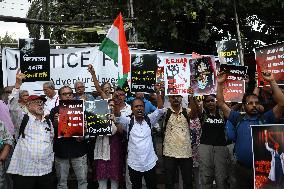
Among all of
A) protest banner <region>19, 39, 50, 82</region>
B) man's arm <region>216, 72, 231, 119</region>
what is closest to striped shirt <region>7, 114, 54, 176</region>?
protest banner <region>19, 39, 50, 82</region>

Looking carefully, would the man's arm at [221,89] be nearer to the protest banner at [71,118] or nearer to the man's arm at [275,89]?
the man's arm at [275,89]

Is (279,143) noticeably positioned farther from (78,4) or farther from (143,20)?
(78,4)

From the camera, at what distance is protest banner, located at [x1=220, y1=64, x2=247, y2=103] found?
5.66 meters

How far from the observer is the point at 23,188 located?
5668 mm

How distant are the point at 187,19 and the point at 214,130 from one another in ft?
29.2

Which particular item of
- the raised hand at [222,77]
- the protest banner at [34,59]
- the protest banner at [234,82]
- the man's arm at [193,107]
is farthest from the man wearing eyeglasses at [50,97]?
the raised hand at [222,77]

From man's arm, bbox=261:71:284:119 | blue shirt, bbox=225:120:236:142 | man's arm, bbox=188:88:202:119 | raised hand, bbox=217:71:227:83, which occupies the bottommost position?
blue shirt, bbox=225:120:236:142

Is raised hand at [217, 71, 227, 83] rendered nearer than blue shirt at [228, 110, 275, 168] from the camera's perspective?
No

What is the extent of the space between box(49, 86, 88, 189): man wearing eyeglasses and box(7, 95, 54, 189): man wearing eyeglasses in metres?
0.61

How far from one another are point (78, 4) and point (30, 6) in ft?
11.3

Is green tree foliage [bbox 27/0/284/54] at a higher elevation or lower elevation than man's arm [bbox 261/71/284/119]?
higher

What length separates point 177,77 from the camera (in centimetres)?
697

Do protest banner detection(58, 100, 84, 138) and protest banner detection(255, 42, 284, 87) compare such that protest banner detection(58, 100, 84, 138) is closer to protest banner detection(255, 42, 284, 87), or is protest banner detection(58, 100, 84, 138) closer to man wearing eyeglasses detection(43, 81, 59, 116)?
man wearing eyeglasses detection(43, 81, 59, 116)

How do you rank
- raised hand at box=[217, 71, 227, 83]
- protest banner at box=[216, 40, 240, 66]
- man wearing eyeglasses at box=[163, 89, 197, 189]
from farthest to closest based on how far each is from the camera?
protest banner at box=[216, 40, 240, 66], man wearing eyeglasses at box=[163, 89, 197, 189], raised hand at box=[217, 71, 227, 83]
